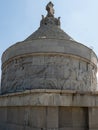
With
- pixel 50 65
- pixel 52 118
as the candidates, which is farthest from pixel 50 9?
pixel 52 118

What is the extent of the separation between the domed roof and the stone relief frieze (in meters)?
1.63

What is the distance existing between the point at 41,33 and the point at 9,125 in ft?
16.9

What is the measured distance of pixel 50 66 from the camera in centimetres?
839

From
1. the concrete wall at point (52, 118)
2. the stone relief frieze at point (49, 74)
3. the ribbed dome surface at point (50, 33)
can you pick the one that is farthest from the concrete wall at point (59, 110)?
the ribbed dome surface at point (50, 33)

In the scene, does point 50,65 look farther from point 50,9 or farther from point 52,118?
point 50,9

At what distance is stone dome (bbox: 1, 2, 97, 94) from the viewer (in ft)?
27.1

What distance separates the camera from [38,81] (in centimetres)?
819

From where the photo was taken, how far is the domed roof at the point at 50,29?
10.2m

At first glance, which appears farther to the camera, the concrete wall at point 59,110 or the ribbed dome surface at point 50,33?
the ribbed dome surface at point 50,33

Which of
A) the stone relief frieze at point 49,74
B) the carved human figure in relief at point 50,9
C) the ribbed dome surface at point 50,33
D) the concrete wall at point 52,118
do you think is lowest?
the concrete wall at point 52,118

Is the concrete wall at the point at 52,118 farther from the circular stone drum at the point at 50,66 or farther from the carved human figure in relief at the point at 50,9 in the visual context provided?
the carved human figure in relief at the point at 50,9

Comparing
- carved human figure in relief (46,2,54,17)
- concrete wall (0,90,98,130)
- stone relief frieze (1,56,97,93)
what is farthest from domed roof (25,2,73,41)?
concrete wall (0,90,98,130)

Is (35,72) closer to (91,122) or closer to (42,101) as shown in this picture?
(42,101)

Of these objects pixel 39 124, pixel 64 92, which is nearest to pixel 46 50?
pixel 64 92
